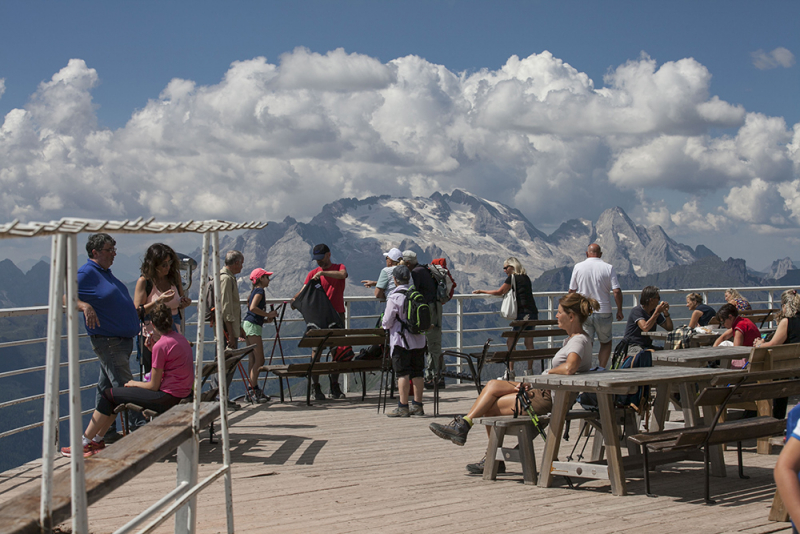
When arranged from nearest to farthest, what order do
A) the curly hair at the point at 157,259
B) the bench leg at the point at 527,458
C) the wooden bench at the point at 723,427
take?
the wooden bench at the point at 723,427
the bench leg at the point at 527,458
the curly hair at the point at 157,259

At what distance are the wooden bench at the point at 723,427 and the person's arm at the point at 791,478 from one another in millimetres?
2389

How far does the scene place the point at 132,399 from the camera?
525cm

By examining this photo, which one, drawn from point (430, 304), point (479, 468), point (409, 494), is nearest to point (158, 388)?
point (409, 494)

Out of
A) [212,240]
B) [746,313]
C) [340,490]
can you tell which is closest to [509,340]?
[746,313]

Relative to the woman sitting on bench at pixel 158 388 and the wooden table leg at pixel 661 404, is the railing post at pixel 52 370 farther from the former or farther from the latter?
the wooden table leg at pixel 661 404

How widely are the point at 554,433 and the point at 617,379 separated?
1.79 ft

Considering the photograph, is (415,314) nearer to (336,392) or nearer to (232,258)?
(232,258)

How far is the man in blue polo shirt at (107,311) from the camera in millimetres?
5480

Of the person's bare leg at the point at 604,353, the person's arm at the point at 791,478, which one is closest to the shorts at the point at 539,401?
the person's arm at the point at 791,478

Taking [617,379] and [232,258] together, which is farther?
[232,258]

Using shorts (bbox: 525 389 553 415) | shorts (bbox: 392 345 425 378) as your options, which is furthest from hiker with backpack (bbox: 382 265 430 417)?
shorts (bbox: 525 389 553 415)

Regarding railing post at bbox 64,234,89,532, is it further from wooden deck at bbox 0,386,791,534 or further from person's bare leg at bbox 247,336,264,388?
person's bare leg at bbox 247,336,264,388

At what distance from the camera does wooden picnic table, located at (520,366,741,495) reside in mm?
4479

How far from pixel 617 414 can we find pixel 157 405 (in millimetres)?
3211
